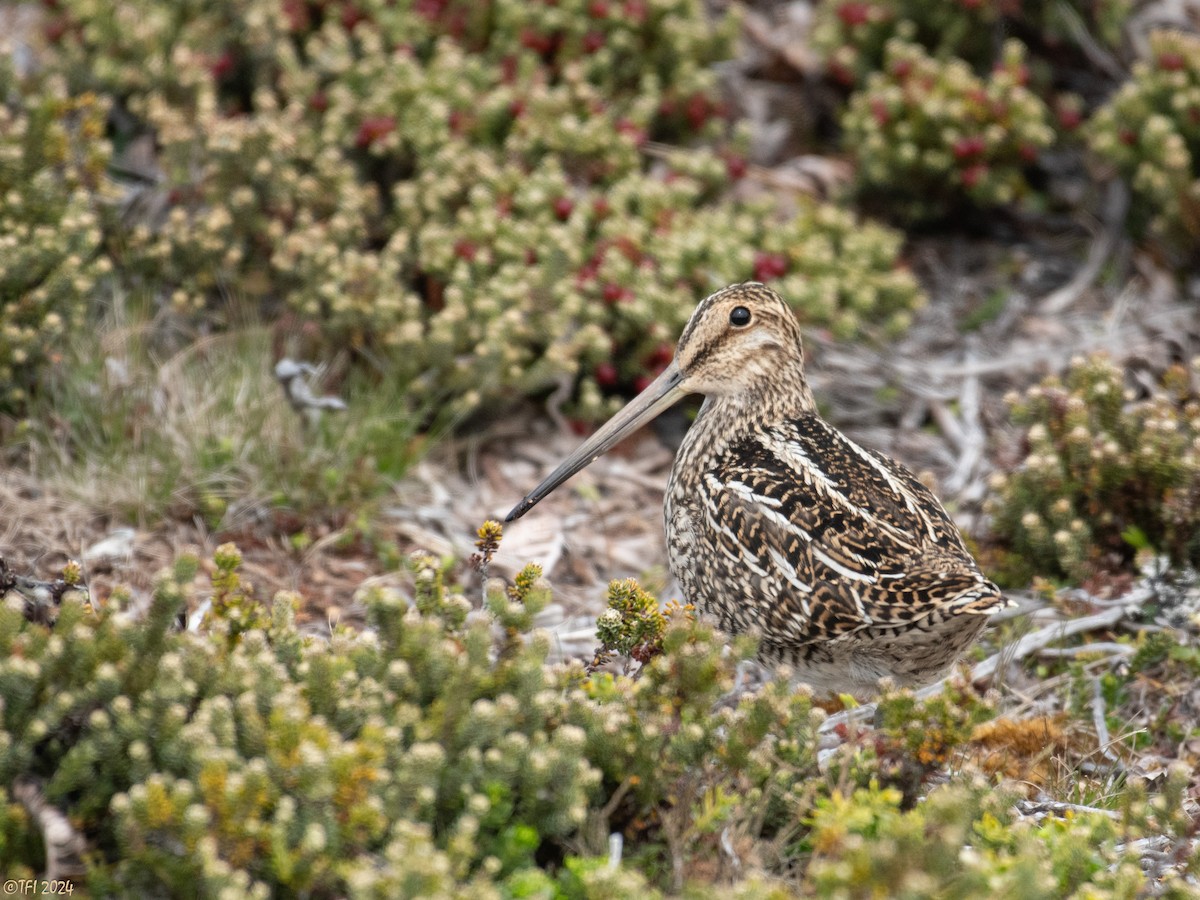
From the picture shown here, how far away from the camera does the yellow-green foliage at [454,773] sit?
10.5ft

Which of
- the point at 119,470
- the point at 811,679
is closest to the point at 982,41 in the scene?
the point at 811,679

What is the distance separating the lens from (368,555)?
19.5 feet

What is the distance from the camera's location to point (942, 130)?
7500 mm

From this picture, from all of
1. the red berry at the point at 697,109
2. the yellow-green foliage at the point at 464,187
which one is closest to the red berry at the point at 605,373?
the yellow-green foliage at the point at 464,187

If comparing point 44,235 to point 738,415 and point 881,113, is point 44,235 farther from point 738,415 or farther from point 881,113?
point 881,113

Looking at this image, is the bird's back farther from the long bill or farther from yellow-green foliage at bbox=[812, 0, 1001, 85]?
yellow-green foliage at bbox=[812, 0, 1001, 85]

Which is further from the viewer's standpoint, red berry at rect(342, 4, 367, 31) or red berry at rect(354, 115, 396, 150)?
red berry at rect(342, 4, 367, 31)

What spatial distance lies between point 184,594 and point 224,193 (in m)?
3.52

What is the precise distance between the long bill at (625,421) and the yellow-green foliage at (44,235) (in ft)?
6.86

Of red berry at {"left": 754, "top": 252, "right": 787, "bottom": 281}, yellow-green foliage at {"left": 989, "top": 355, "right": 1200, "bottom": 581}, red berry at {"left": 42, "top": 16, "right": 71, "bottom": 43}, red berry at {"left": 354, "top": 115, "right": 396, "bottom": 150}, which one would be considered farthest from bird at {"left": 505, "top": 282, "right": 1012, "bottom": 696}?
red berry at {"left": 42, "top": 16, "right": 71, "bottom": 43}

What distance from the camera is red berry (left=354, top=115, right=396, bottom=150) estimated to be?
23.2 feet

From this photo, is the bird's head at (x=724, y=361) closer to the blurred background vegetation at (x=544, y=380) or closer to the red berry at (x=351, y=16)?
the blurred background vegetation at (x=544, y=380)

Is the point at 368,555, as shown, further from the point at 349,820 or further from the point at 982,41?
the point at 982,41

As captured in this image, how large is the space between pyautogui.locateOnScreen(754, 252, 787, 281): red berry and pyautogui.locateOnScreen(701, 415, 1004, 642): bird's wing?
6.45 ft
